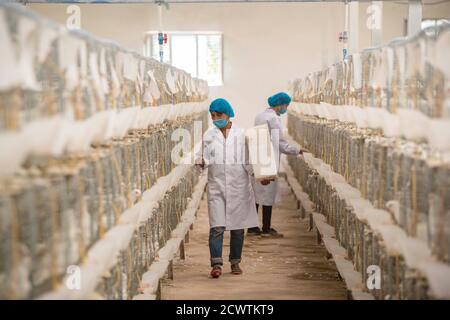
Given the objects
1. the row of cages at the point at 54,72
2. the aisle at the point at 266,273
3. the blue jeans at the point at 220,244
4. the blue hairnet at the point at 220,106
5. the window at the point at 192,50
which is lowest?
the aisle at the point at 266,273

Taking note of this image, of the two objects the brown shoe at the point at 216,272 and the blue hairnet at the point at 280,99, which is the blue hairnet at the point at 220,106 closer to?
the brown shoe at the point at 216,272

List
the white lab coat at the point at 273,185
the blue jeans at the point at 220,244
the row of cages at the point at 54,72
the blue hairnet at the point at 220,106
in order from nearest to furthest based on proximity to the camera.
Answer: the row of cages at the point at 54,72 → the blue hairnet at the point at 220,106 → the blue jeans at the point at 220,244 → the white lab coat at the point at 273,185

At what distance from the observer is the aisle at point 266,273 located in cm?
591

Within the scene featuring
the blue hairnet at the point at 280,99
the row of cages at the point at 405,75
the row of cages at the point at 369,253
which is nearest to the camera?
the row of cages at the point at 405,75

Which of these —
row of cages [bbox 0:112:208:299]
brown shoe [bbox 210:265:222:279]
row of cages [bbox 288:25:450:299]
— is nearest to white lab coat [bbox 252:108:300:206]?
row of cages [bbox 288:25:450:299]

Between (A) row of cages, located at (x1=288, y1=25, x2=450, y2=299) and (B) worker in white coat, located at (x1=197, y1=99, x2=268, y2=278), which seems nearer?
(A) row of cages, located at (x1=288, y1=25, x2=450, y2=299)

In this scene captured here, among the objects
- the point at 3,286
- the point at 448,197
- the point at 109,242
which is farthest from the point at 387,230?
the point at 3,286

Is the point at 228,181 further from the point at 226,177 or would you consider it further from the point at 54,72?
the point at 54,72

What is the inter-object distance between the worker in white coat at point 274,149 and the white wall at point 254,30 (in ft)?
27.5

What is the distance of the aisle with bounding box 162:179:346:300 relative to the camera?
5.91m

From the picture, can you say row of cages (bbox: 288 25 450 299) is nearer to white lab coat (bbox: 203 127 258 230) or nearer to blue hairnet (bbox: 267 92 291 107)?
white lab coat (bbox: 203 127 258 230)

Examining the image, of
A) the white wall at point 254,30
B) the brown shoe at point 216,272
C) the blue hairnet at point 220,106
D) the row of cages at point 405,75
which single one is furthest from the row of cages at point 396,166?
the white wall at point 254,30

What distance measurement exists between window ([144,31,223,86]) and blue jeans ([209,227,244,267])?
10.6 m

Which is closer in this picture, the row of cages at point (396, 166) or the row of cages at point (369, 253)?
the row of cages at point (396, 166)
